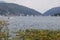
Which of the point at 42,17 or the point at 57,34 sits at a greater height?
the point at 42,17

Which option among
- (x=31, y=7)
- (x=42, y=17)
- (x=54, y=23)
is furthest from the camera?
(x=31, y=7)

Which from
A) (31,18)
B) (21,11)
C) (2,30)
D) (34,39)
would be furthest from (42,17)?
(2,30)

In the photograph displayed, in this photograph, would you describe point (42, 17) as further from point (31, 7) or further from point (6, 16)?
point (6, 16)

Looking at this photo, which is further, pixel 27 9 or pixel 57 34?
pixel 27 9

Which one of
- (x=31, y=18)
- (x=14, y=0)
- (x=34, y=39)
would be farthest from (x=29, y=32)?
(x=14, y=0)

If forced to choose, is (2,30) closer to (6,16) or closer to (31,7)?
(6,16)

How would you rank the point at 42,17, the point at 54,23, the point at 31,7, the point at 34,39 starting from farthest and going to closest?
the point at 31,7 → the point at 42,17 → the point at 54,23 → the point at 34,39

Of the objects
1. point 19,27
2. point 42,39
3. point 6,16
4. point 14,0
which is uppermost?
point 14,0
